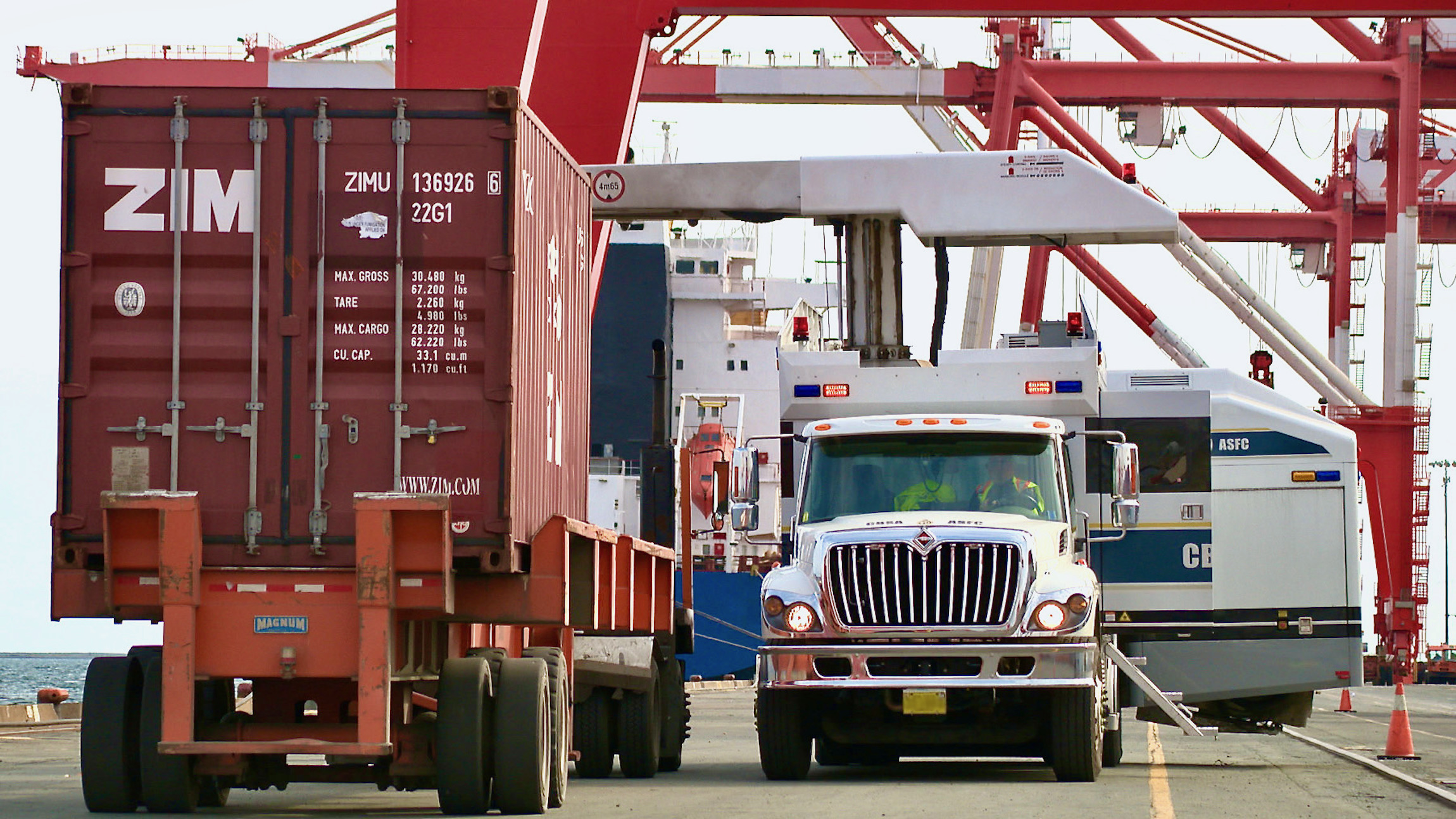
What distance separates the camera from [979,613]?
13875 mm

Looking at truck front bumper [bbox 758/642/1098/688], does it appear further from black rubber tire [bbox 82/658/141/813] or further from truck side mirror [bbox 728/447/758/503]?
black rubber tire [bbox 82/658/141/813]

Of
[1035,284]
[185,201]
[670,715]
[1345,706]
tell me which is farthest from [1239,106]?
[185,201]

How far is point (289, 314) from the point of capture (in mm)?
11266

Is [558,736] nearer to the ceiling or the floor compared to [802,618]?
nearer to the floor

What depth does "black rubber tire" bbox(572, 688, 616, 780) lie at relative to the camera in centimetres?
1608

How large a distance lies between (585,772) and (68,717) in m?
16.9

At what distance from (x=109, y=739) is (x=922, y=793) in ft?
16.4

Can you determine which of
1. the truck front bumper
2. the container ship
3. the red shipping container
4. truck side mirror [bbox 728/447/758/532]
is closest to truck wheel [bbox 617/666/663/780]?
truck side mirror [bbox 728/447/758/532]

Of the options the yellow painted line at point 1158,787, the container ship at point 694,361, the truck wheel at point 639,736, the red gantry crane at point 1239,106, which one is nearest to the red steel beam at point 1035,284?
the red gantry crane at point 1239,106

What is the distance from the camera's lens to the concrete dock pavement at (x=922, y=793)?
39.4 feet

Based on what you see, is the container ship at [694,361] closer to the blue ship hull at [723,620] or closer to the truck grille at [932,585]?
the blue ship hull at [723,620]

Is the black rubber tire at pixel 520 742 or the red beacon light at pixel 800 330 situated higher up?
the red beacon light at pixel 800 330

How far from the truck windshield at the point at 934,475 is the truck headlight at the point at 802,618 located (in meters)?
1.00

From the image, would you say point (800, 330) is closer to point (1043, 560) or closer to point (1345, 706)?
point (1043, 560)
